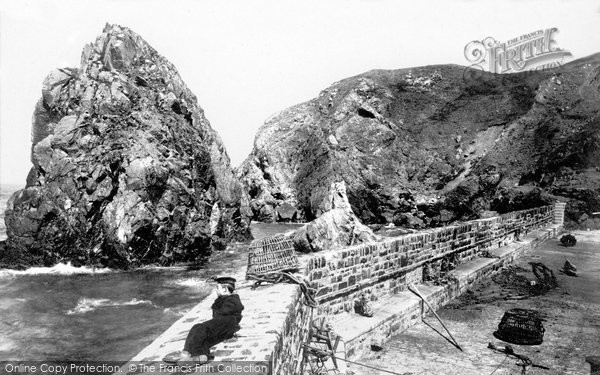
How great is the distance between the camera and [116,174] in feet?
86.3

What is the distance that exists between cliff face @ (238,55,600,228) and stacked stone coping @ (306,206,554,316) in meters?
24.8

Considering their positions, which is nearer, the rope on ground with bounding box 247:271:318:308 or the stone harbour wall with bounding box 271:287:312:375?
the stone harbour wall with bounding box 271:287:312:375

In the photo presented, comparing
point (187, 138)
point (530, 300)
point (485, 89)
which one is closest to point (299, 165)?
point (187, 138)

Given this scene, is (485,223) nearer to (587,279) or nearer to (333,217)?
(587,279)

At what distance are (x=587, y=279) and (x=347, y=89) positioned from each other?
53209mm

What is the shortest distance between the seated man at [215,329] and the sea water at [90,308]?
862 centimetres

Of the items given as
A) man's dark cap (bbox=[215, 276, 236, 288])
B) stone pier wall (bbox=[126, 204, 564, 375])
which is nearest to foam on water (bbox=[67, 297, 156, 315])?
stone pier wall (bbox=[126, 204, 564, 375])

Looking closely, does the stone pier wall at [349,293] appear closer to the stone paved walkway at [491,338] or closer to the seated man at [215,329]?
the seated man at [215,329]

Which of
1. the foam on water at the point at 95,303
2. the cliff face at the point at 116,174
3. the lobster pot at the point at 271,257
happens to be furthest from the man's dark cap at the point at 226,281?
the cliff face at the point at 116,174

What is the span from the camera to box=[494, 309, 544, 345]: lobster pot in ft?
22.6

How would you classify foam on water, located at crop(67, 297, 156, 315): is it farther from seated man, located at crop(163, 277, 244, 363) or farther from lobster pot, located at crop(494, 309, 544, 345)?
lobster pot, located at crop(494, 309, 544, 345)

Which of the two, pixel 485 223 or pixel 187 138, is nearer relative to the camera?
pixel 485 223

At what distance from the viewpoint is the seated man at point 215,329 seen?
11.7 ft

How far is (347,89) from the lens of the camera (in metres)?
61.6
